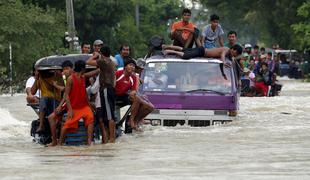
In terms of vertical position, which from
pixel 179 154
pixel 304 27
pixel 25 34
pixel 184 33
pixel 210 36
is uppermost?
pixel 184 33

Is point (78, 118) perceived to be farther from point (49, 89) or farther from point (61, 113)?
point (49, 89)

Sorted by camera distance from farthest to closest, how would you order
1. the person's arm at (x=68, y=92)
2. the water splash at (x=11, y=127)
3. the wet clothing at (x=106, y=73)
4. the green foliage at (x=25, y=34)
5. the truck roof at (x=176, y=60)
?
1. the green foliage at (x=25, y=34)
2. the truck roof at (x=176, y=60)
3. the water splash at (x=11, y=127)
4. the wet clothing at (x=106, y=73)
5. the person's arm at (x=68, y=92)

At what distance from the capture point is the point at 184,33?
2409cm

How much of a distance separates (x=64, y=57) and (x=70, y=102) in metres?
1.02

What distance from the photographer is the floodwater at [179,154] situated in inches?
542

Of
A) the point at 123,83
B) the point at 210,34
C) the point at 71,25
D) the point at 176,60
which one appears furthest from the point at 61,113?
the point at 71,25

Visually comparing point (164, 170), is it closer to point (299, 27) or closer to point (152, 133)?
point (152, 133)

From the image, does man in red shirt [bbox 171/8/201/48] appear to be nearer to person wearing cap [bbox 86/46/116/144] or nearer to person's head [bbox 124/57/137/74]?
person's head [bbox 124/57/137/74]

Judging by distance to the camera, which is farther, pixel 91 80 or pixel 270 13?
pixel 270 13

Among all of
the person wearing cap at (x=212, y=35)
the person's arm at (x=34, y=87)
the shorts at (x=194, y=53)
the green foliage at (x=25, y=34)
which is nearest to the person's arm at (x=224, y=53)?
the shorts at (x=194, y=53)

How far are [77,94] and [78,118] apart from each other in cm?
38

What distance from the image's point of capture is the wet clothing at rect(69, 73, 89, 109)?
58.7 ft

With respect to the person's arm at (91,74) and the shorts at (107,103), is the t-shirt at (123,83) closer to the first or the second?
the shorts at (107,103)

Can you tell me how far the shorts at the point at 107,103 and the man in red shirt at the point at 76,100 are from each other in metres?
0.71
